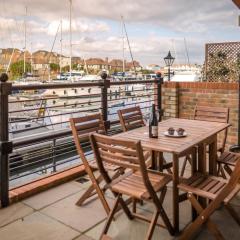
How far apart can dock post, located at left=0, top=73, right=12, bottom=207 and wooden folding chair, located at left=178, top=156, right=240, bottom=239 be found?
173 cm

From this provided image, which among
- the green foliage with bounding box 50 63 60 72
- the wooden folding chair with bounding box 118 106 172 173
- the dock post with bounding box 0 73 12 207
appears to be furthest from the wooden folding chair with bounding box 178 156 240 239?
the green foliage with bounding box 50 63 60 72

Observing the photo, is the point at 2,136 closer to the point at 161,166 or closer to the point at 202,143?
the point at 161,166

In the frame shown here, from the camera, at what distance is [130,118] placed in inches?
149

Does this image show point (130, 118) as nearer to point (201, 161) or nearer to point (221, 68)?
point (201, 161)

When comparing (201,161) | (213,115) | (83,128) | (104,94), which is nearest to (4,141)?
(83,128)

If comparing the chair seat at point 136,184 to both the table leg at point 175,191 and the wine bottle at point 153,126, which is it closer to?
the table leg at point 175,191

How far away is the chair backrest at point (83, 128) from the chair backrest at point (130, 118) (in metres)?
0.31

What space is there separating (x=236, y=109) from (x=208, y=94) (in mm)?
581

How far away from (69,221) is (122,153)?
3.32 feet

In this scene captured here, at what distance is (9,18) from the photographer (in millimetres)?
15984

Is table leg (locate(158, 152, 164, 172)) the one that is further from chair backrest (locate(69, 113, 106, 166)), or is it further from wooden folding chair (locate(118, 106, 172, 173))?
chair backrest (locate(69, 113, 106, 166))

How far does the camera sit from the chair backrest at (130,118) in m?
3.61

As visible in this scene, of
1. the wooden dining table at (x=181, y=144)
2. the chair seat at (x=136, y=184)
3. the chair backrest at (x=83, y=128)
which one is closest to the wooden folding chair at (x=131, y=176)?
the chair seat at (x=136, y=184)

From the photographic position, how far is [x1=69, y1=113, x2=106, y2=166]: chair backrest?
2.96 m
